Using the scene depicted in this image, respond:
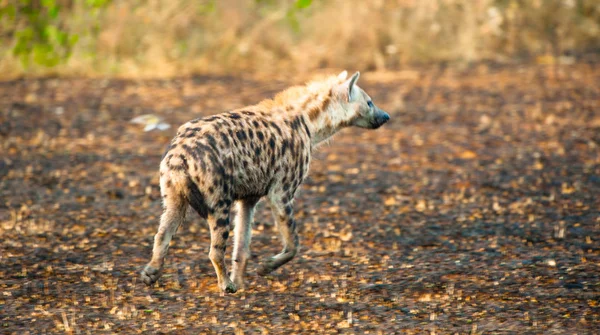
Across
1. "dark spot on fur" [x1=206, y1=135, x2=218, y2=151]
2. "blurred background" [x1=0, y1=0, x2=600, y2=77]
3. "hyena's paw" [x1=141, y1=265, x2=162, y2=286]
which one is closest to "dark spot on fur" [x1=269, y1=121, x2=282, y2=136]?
"dark spot on fur" [x1=206, y1=135, x2=218, y2=151]

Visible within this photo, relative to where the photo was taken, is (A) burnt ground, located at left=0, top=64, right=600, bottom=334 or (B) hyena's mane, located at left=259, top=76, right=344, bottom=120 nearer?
(A) burnt ground, located at left=0, top=64, right=600, bottom=334

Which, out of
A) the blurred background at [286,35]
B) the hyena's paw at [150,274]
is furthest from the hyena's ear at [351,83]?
the blurred background at [286,35]

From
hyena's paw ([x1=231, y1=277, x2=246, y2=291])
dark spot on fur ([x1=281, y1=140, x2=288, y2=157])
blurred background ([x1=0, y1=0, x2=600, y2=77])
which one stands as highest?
blurred background ([x1=0, y1=0, x2=600, y2=77])

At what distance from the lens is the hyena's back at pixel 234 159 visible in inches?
180

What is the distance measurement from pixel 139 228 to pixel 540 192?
10.6 feet

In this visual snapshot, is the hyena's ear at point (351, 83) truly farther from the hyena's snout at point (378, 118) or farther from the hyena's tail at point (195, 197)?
the hyena's tail at point (195, 197)

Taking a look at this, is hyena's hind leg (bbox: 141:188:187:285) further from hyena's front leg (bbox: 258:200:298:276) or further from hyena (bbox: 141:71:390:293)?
hyena's front leg (bbox: 258:200:298:276)

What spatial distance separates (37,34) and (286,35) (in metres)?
3.51

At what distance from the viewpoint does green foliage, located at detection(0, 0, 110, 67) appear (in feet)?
36.2

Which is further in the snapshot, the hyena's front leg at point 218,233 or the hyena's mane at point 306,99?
the hyena's mane at point 306,99

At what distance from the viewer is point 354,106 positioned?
5.70 metres

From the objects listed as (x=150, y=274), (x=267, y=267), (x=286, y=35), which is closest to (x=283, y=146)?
(x=267, y=267)

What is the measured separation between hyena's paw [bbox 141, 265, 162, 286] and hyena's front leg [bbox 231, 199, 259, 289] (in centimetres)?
47

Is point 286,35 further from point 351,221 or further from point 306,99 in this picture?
point 306,99
